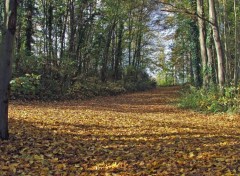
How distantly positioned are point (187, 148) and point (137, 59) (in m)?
32.1

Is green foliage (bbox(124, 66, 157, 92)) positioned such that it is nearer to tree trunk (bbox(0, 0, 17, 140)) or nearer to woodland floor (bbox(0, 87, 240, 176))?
woodland floor (bbox(0, 87, 240, 176))

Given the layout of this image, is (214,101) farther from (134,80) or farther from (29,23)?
(134,80)

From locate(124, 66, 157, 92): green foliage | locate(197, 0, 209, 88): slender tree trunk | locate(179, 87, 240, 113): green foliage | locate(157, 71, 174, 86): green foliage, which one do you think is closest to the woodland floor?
locate(179, 87, 240, 113): green foliage

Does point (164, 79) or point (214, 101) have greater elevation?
point (164, 79)

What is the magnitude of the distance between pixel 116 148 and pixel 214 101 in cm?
818

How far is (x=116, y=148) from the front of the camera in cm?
659

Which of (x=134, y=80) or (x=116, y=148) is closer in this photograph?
(x=116, y=148)

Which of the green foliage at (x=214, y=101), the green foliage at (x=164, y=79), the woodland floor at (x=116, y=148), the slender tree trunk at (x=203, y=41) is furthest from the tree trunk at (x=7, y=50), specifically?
the green foliage at (x=164, y=79)

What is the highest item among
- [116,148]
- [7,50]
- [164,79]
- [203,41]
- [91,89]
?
[164,79]

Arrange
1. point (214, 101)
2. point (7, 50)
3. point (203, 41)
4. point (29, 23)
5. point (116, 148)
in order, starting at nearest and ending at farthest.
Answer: point (7, 50) < point (116, 148) < point (214, 101) < point (203, 41) < point (29, 23)

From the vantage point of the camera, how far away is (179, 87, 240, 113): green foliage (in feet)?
41.0

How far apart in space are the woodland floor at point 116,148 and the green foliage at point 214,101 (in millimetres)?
3309

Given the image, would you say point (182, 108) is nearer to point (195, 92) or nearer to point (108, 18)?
Answer: point (195, 92)

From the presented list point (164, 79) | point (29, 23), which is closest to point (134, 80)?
point (29, 23)
